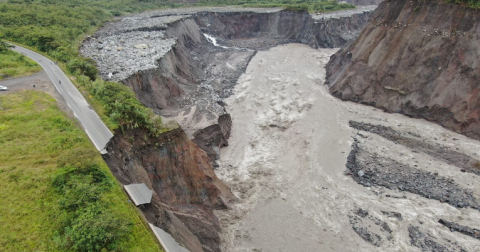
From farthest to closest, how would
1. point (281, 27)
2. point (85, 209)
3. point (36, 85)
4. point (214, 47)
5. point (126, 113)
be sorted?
point (281, 27), point (214, 47), point (36, 85), point (126, 113), point (85, 209)

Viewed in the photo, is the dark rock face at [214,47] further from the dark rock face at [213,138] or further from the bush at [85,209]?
the bush at [85,209]

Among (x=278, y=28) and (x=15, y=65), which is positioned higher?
(x=15, y=65)

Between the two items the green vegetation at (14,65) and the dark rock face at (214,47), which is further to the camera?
the dark rock face at (214,47)

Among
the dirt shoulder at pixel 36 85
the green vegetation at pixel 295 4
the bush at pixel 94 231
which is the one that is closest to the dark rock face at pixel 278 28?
the green vegetation at pixel 295 4

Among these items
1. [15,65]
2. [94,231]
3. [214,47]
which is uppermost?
[15,65]

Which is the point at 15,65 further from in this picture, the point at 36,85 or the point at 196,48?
the point at 196,48

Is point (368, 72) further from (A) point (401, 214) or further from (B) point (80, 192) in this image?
(B) point (80, 192)

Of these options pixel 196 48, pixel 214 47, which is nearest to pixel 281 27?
pixel 214 47
